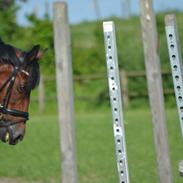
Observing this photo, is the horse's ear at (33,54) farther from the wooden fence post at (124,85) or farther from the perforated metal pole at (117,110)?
the wooden fence post at (124,85)

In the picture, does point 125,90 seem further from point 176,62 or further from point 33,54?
point 33,54

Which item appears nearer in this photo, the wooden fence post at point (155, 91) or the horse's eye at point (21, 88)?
the horse's eye at point (21, 88)

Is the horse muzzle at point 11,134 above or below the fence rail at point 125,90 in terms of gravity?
below

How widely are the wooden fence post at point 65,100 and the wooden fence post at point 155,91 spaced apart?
0.85 m

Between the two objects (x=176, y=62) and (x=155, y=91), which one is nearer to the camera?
(x=176, y=62)

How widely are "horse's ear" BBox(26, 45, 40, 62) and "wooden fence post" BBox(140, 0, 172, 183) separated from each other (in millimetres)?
1170

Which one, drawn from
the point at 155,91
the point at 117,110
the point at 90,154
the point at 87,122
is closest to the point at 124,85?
the point at 87,122

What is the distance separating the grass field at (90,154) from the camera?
9.75 metres

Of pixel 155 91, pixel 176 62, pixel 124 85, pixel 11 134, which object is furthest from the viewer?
pixel 124 85

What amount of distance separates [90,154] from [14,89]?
7112 mm

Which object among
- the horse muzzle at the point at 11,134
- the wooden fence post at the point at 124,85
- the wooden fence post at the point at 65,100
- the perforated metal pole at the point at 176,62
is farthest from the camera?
the wooden fence post at the point at 124,85

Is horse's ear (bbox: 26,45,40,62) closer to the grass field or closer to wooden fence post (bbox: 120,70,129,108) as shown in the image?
the grass field

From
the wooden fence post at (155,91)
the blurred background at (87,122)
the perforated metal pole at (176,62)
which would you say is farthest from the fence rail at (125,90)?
the perforated metal pole at (176,62)

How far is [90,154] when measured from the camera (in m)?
12.8
